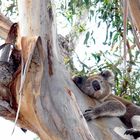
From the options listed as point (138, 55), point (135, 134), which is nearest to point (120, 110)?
A: point (135, 134)

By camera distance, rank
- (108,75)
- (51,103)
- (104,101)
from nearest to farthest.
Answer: (51,103)
(104,101)
(108,75)

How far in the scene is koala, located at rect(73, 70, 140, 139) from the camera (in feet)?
6.69

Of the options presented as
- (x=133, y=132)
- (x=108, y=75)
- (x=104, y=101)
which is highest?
(x=108, y=75)

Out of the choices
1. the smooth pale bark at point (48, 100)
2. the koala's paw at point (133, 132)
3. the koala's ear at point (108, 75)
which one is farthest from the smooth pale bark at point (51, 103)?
the koala's ear at point (108, 75)

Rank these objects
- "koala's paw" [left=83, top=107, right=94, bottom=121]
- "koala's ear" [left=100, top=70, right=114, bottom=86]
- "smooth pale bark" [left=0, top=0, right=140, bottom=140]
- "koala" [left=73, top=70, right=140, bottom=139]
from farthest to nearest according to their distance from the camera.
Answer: "koala's ear" [left=100, top=70, right=114, bottom=86] < "koala" [left=73, top=70, right=140, bottom=139] < "koala's paw" [left=83, top=107, right=94, bottom=121] < "smooth pale bark" [left=0, top=0, right=140, bottom=140]

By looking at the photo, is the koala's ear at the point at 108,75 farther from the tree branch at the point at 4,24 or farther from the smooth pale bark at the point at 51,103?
the smooth pale bark at the point at 51,103

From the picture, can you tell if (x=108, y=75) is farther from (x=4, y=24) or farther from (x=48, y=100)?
(x=48, y=100)

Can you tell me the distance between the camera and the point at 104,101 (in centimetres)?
288

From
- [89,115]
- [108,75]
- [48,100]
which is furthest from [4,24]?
[48,100]

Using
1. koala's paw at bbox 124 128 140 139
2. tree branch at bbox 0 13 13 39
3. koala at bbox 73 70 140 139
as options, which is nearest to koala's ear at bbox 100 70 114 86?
koala at bbox 73 70 140 139

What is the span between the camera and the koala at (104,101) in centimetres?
204

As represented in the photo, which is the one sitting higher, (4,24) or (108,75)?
(4,24)

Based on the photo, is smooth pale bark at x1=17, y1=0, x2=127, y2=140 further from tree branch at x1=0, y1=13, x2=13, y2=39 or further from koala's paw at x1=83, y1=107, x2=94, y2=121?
tree branch at x1=0, y1=13, x2=13, y2=39

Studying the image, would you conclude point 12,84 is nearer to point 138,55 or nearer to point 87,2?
point 87,2
